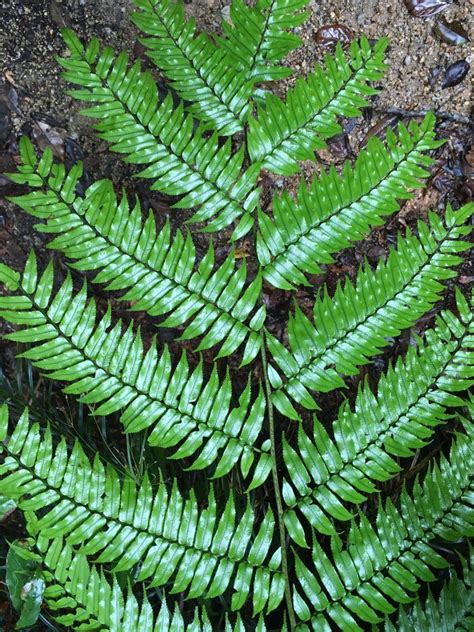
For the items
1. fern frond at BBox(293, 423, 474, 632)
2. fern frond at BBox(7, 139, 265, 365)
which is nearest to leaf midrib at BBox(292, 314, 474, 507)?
fern frond at BBox(293, 423, 474, 632)

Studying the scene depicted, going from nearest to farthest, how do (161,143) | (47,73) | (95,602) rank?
1. (95,602)
2. (161,143)
3. (47,73)

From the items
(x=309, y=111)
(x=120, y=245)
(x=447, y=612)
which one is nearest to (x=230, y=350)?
(x=120, y=245)

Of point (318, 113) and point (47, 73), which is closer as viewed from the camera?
point (318, 113)

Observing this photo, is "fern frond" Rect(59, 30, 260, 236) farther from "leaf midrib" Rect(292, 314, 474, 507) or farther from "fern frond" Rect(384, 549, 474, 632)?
"fern frond" Rect(384, 549, 474, 632)

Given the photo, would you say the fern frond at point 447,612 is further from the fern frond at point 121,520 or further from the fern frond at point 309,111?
the fern frond at point 309,111

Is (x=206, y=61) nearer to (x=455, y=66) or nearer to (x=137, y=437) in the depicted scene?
(x=455, y=66)

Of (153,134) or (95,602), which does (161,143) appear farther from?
(95,602)
